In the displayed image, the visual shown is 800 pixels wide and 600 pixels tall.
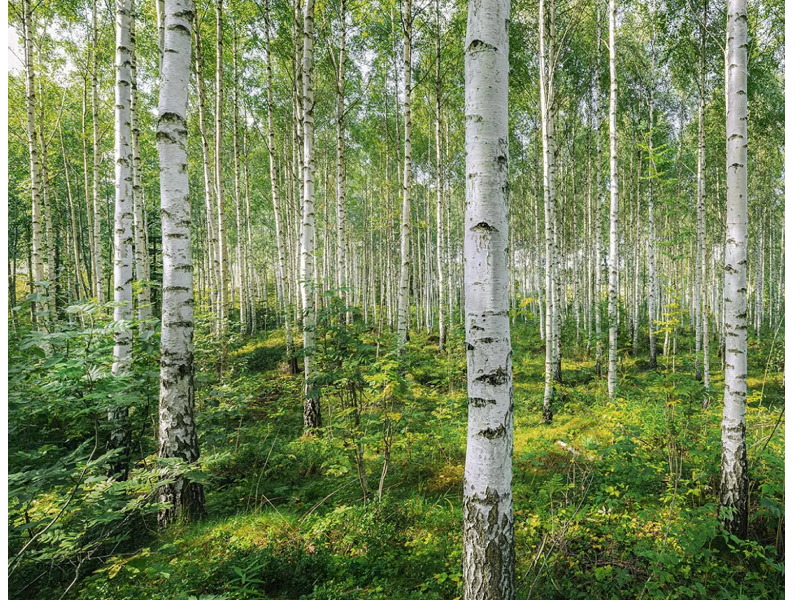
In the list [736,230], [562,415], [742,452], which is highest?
[736,230]

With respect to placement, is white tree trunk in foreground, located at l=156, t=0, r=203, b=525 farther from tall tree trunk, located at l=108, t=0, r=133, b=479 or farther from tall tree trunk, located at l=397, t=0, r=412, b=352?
tall tree trunk, located at l=397, t=0, r=412, b=352

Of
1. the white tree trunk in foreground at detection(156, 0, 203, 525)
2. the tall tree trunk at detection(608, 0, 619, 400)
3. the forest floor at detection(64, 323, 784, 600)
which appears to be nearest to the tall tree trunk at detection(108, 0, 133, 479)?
the forest floor at detection(64, 323, 784, 600)

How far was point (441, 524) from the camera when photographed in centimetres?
355

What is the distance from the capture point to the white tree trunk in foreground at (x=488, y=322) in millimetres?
2123

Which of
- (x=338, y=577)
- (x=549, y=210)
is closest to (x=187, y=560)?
(x=338, y=577)

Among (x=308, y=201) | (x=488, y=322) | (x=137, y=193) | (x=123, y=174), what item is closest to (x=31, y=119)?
(x=137, y=193)

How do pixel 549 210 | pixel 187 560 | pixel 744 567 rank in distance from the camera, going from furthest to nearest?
pixel 549 210 < pixel 744 567 < pixel 187 560

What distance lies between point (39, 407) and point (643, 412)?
24.4 ft

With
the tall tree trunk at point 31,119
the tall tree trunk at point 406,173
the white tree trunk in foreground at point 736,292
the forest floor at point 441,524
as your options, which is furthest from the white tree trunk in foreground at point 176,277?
the tall tree trunk at point 31,119

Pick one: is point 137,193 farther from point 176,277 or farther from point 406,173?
point 406,173

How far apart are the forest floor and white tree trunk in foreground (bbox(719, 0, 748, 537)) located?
182 millimetres

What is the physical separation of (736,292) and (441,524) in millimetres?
3616

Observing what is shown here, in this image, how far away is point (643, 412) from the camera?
5.72 m

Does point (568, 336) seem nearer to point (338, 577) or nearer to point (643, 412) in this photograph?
point (643, 412)
